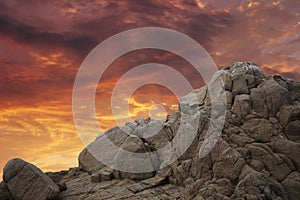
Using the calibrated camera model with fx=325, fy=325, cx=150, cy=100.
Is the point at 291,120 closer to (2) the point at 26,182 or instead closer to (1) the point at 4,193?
(2) the point at 26,182

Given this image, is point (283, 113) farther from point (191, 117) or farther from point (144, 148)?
point (144, 148)

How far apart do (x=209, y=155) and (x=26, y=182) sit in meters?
21.8

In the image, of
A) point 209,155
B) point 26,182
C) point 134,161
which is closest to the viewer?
point 209,155

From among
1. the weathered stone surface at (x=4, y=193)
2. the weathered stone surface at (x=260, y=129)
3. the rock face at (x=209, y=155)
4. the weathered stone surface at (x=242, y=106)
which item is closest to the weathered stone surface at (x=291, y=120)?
the rock face at (x=209, y=155)

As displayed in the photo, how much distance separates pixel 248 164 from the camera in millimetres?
32094

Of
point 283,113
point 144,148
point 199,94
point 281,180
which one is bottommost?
point 281,180

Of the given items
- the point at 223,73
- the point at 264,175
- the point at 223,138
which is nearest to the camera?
the point at 264,175

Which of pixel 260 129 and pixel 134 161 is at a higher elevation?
pixel 260 129

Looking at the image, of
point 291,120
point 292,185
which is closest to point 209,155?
point 292,185

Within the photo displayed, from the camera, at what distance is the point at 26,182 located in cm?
3859

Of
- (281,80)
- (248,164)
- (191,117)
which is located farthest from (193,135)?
(281,80)

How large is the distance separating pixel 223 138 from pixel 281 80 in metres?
11.1

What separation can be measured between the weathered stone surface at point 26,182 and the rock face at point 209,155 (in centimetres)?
11

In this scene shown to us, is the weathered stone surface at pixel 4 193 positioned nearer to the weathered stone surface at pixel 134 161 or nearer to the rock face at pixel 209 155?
the rock face at pixel 209 155
